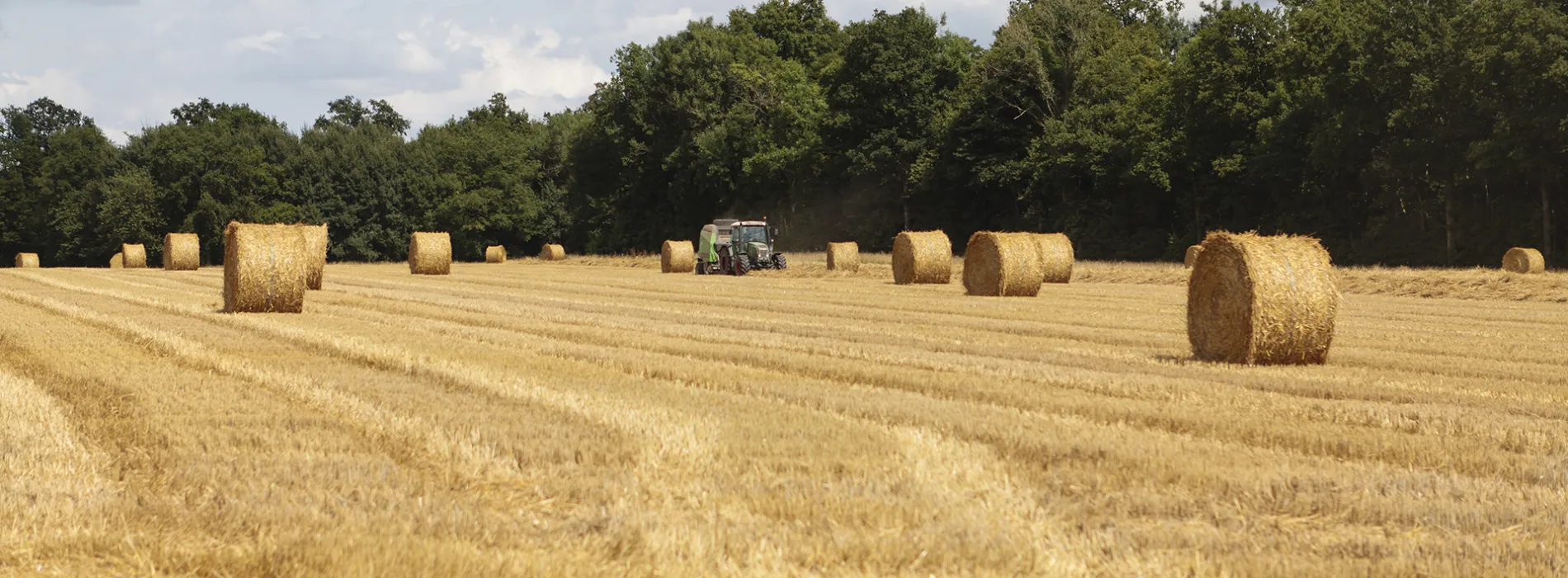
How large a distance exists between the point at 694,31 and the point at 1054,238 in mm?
45325

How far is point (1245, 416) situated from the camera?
812 centimetres

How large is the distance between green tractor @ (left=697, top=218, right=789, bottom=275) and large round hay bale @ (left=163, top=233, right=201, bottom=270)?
52.0 feet

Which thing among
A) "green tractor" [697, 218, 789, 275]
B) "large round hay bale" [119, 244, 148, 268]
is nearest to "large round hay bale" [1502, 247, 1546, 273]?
"green tractor" [697, 218, 789, 275]

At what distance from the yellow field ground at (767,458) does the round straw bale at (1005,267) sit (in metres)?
9.95

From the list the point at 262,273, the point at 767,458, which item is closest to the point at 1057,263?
the point at 262,273

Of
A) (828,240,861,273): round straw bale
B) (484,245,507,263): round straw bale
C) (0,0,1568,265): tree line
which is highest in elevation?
(0,0,1568,265): tree line

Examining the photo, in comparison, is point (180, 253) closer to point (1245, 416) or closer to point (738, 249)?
point (738, 249)

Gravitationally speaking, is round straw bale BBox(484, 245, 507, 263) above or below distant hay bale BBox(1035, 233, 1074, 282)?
below

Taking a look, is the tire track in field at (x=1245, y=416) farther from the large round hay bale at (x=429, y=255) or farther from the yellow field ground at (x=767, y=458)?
the large round hay bale at (x=429, y=255)

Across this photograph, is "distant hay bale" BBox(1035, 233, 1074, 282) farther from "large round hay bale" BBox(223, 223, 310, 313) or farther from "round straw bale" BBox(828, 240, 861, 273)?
"large round hay bale" BBox(223, 223, 310, 313)

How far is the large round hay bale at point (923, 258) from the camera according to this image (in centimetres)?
2838

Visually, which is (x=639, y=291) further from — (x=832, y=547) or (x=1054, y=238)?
(x=832, y=547)

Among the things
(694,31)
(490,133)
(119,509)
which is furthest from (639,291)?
(490,133)

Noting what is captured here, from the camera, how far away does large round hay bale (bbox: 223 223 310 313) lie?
17.6 metres
